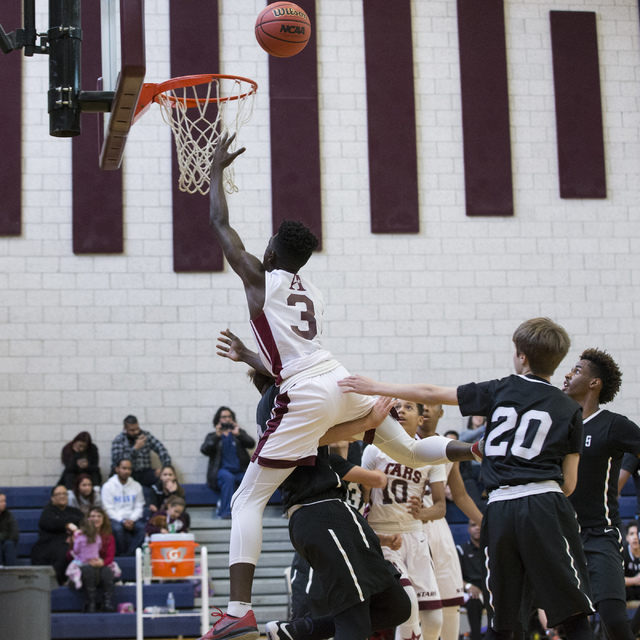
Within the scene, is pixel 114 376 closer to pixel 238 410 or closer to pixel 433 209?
pixel 238 410

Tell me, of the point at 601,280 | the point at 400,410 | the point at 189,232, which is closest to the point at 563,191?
the point at 601,280

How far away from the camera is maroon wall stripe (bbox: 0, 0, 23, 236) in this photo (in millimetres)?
13828

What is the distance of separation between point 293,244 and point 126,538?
8164 mm

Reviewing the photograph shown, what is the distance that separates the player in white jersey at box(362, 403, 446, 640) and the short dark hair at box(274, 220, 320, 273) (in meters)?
2.24

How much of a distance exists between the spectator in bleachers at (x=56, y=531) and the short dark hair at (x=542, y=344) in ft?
27.6

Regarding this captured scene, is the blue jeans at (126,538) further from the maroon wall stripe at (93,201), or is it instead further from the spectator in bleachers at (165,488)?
the maroon wall stripe at (93,201)

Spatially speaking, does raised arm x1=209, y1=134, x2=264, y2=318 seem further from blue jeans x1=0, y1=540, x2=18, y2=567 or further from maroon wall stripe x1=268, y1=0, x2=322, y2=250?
maroon wall stripe x1=268, y1=0, x2=322, y2=250

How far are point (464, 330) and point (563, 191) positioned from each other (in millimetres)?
2771

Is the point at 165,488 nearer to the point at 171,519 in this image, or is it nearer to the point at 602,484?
the point at 171,519

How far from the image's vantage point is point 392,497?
22.9 ft

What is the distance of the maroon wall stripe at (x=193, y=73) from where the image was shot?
13938 mm

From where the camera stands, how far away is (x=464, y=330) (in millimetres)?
14289

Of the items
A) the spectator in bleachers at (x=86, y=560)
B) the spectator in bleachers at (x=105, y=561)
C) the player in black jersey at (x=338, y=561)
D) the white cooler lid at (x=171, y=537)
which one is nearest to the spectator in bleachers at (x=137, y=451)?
the spectator in bleachers at (x=105, y=561)

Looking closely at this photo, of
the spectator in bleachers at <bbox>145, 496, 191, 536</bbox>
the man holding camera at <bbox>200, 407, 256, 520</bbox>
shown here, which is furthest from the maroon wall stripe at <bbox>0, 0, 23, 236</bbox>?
the spectator in bleachers at <bbox>145, 496, 191, 536</bbox>
